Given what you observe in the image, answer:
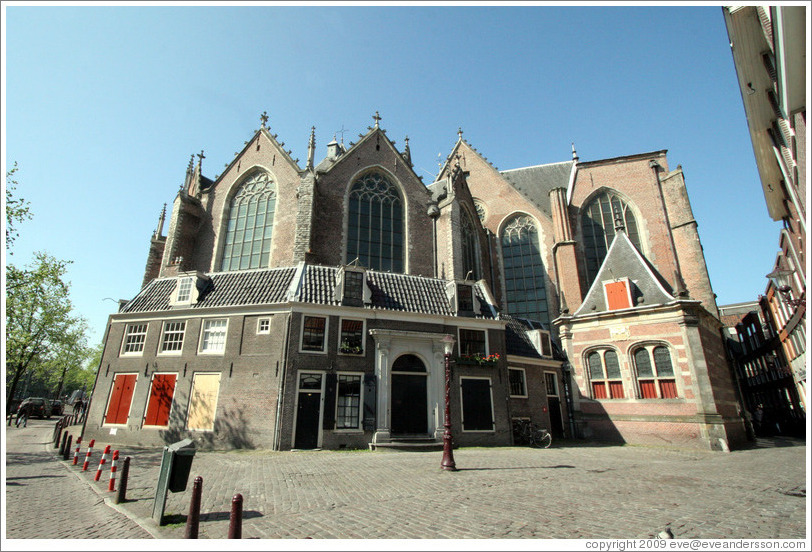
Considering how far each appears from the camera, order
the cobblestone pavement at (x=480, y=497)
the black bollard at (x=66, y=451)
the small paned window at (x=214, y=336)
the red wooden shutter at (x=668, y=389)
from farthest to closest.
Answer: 1. the red wooden shutter at (x=668, y=389)
2. the small paned window at (x=214, y=336)
3. the black bollard at (x=66, y=451)
4. the cobblestone pavement at (x=480, y=497)

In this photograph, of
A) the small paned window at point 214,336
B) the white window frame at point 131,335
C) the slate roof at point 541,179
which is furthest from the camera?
the slate roof at point 541,179

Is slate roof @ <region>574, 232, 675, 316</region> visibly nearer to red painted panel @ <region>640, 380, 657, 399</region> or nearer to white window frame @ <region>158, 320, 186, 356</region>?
red painted panel @ <region>640, 380, 657, 399</region>

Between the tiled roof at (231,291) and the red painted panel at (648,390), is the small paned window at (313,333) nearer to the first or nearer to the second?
the tiled roof at (231,291)

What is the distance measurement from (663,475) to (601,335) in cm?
1071

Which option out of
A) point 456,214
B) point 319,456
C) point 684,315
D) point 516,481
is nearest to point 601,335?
point 684,315

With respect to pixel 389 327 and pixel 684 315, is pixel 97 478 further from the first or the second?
pixel 684 315

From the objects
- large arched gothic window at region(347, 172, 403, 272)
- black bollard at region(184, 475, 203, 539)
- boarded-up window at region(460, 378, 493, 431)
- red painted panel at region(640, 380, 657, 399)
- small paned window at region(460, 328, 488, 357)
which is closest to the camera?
black bollard at region(184, 475, 203, 539)

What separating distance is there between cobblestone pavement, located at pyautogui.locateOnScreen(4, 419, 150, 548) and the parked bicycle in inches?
570

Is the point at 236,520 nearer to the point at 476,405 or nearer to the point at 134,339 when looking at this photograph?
the point at 476,405

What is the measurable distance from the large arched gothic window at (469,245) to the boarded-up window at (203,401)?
1538 centimetres

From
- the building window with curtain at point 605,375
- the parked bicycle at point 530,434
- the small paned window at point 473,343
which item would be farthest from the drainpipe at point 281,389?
the building window with curtain at point 605,375

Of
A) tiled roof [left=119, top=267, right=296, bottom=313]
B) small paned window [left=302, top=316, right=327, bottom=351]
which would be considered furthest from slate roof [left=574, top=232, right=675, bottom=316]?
tiled roof [left=119, top=267, right=296, bottom=313]

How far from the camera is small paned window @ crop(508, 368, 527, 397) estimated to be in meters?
18.9

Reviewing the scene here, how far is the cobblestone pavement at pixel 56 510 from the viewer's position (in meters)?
5.71
